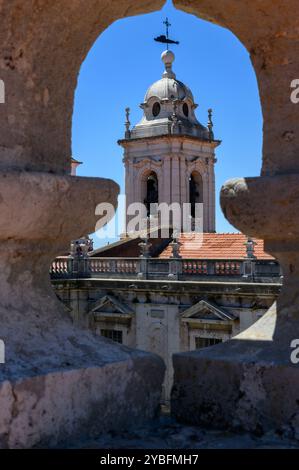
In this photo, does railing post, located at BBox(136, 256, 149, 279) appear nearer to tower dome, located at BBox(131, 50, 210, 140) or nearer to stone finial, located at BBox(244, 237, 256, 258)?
stone finial, located at BBox(244, 237, 256, 258)

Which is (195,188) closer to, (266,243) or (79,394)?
(266,243)

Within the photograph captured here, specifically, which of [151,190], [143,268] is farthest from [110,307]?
[151,190]

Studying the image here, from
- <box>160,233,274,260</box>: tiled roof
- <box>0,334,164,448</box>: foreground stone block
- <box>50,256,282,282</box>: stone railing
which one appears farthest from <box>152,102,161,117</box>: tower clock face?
<box>0,334,164,448</box>: foreground stone block

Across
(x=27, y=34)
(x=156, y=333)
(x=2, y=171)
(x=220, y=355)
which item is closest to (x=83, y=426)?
(x=220, y=355)

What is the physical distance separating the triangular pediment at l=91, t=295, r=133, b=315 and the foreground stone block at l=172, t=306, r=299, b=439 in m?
17.9

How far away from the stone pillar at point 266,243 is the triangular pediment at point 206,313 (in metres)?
15.4

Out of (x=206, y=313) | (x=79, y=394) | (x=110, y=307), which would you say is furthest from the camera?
(x=110, y=307)

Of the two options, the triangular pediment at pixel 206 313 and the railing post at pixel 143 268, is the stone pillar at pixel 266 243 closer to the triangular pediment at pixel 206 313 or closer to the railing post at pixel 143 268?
the triangular pediment at pixel 206 313

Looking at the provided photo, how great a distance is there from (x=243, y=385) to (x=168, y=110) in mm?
28640

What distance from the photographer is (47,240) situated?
240 cm

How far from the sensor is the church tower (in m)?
28.6
